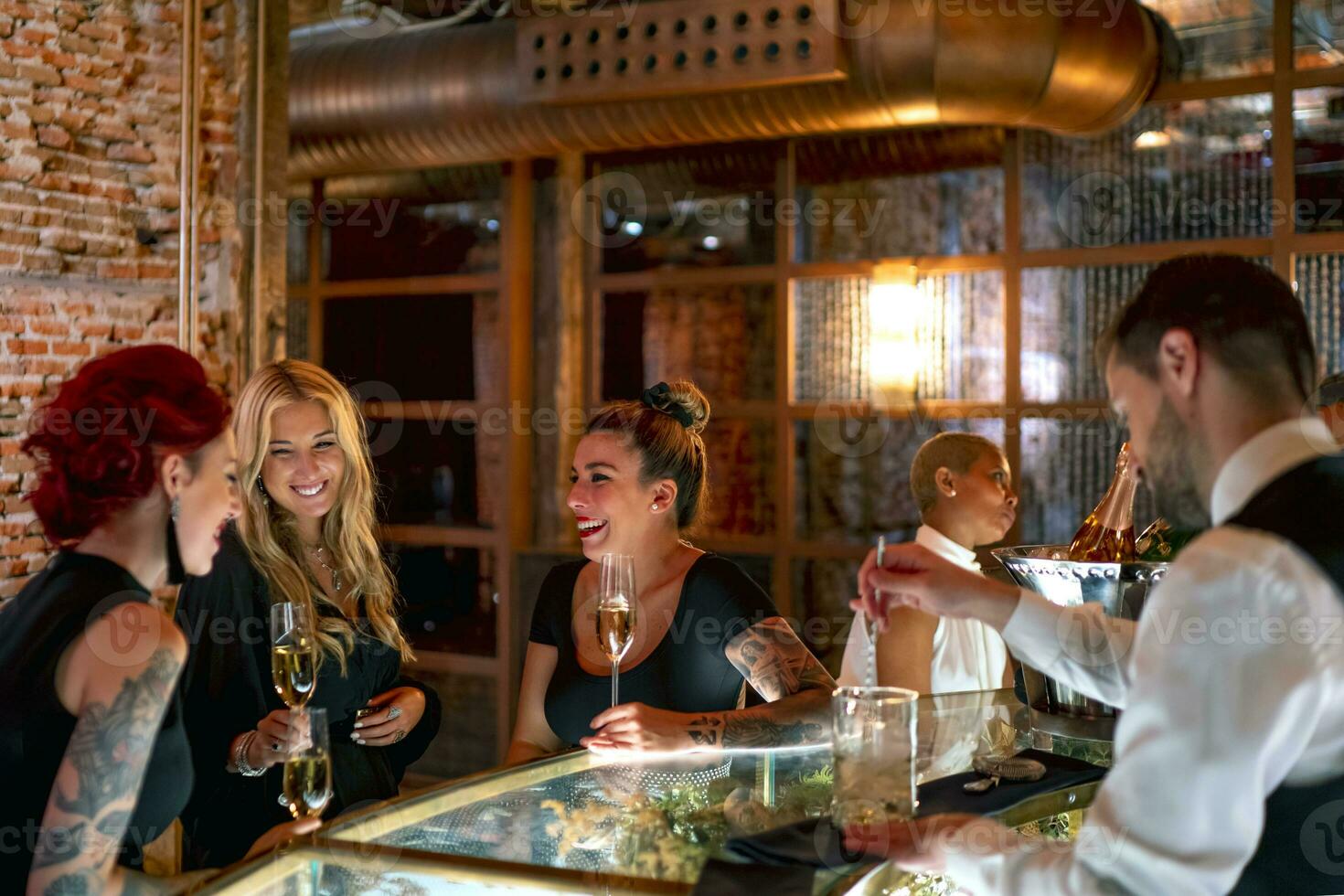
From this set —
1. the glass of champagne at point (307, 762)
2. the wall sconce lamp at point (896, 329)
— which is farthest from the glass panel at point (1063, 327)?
the glass of champagne at point (307, 762)

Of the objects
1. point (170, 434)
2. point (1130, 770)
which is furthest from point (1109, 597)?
point (170, 434)

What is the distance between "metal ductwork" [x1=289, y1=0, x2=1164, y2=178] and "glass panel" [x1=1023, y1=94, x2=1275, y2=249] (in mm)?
204

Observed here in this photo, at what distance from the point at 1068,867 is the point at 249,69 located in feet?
11.0

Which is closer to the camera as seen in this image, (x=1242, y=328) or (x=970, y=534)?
(x=1242, y=328)

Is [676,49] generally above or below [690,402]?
above

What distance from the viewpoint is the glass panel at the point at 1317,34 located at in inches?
172

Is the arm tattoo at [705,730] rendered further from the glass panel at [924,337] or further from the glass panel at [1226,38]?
the glass panel at [1226,38]

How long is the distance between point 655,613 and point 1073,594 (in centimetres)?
106

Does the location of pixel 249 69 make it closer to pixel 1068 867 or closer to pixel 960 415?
pixel 960 415

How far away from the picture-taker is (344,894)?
1.38 metres

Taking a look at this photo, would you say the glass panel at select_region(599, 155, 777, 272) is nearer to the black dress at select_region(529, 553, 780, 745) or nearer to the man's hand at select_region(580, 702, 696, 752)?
the black dress at select_region(529, 553, 780, 745)

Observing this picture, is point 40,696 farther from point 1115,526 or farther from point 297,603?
point 1115,526

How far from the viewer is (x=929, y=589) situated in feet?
4.93

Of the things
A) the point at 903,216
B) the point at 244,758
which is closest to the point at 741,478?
the point at 903,216
